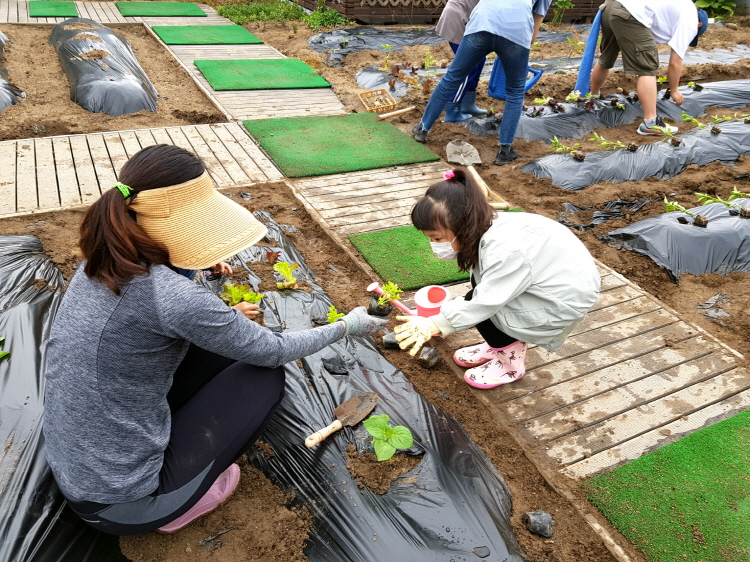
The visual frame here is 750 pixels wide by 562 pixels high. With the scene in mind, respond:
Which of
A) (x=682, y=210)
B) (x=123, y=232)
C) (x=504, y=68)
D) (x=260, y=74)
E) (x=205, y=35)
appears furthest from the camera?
(x=205, y=35)

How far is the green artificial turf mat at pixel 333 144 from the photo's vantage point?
464 cm

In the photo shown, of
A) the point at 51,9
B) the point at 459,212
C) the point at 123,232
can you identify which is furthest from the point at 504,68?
the point at 51,9

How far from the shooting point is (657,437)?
7.43 ft

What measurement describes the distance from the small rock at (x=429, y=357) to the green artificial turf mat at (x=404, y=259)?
0.62m

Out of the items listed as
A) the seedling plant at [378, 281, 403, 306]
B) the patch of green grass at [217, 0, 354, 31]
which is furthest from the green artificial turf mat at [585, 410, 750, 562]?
the patch of green grass at [217, 0, 354, 31]

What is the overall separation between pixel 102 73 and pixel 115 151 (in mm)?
1932

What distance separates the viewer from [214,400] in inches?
64.7

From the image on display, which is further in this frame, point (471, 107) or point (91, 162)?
point (471, 107)

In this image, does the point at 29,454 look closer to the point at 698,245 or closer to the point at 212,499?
the point at 212,499

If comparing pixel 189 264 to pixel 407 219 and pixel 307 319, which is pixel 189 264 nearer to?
pixel 307 319

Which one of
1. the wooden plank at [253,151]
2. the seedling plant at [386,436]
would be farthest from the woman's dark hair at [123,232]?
the wooden plank at [253,151]

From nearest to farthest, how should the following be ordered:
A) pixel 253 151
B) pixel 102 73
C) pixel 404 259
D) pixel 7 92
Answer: pixel 404 259 < pixel 253 151 < pixel 7 92 < pixel 102 73

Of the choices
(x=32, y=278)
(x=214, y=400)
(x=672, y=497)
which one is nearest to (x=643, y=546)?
(x=672, y=497)

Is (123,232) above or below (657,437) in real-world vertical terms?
above
